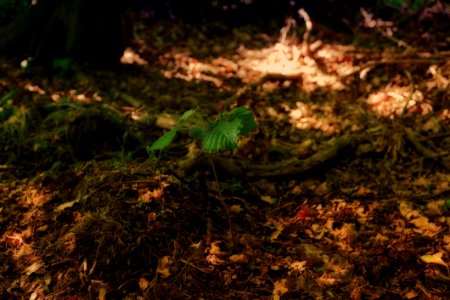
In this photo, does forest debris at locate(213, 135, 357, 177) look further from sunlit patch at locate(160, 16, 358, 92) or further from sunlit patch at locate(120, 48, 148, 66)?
sunlit patch at locate(120, 48, 148, 66)

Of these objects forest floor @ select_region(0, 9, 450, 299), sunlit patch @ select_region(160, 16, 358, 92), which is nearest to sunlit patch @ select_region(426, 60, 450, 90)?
forest floor @ select_region(0, 9, 450, 299)

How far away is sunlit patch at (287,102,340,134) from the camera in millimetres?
3875

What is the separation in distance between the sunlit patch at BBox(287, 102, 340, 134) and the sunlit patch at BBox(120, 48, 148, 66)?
230 cm

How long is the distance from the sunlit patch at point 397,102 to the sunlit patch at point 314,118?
426 mm

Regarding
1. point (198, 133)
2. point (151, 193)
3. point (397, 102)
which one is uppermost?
point (198, 133)

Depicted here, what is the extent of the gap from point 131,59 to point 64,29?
930mm

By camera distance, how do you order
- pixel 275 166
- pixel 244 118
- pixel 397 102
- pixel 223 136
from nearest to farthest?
pixel 223 136, pixel 244 118, pixel 275 166, pixel 397 102

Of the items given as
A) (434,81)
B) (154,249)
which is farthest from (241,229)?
(434,81)

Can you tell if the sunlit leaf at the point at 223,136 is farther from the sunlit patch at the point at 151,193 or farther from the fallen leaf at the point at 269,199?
the fallen leaf at the point at 269,199

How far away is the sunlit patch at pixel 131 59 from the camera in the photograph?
5.44 metres

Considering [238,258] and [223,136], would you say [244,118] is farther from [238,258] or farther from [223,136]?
[238,258]

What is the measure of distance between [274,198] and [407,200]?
911mm

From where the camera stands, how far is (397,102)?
4.00 m

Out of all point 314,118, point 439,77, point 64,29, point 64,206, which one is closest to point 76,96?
point 64,29
